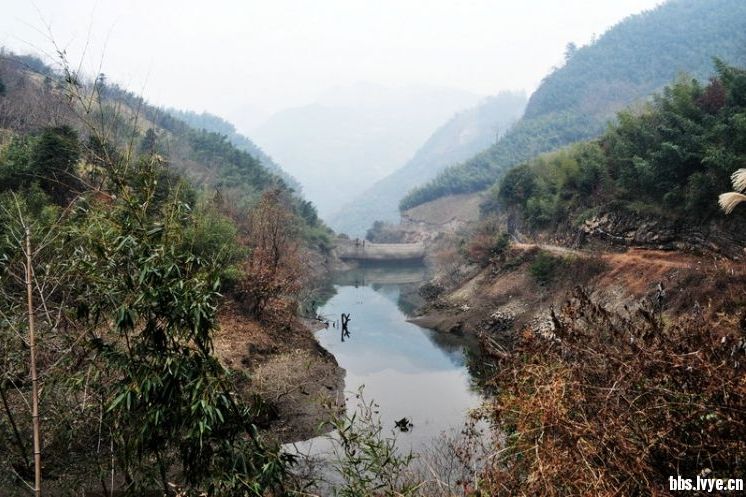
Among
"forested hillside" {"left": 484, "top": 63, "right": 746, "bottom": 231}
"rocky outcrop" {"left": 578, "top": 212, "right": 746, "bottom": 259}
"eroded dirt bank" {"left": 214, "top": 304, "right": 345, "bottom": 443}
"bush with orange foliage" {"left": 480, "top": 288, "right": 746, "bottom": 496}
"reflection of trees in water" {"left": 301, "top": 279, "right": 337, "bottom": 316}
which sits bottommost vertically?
"reflection of trees in water" {"left": 301, "top": 279, "right": 337, "bottom": 316}

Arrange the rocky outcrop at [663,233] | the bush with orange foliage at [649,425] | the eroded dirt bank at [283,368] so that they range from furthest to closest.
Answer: the rocky outcrop at [663,233] < the eroded dirt bank at [283,368] < the bush with orange foliage at [649,425]

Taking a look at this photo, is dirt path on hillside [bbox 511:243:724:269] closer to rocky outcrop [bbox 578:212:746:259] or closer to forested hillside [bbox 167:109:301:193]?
rocky outcrop [bbox 578:212:746:259]

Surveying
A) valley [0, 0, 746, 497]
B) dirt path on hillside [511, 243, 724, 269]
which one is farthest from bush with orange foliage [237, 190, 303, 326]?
dirt path on hillside [511, 243, 724, 269]

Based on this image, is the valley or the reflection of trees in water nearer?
the valley

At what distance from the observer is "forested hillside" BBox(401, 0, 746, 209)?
108m

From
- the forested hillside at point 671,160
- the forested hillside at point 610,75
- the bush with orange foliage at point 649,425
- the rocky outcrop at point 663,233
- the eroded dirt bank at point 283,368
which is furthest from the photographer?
the forested hillside at point 610,75

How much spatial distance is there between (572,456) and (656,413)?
105cm

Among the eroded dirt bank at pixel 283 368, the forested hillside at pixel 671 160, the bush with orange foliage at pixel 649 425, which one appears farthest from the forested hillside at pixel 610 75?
the bush with orange foliage at pixel 649 425

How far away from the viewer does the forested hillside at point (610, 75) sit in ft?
354

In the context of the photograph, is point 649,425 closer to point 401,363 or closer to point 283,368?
point 283,368

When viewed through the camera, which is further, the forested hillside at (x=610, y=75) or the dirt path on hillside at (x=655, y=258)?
the forested hillside at (x=610, y=75)

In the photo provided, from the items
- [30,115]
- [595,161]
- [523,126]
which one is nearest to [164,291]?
[595,161]

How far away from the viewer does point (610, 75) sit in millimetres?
132750

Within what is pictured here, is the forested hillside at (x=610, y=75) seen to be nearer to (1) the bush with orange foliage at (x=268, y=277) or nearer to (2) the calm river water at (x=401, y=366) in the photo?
(2) the calm river water at (x=401, y=366)
